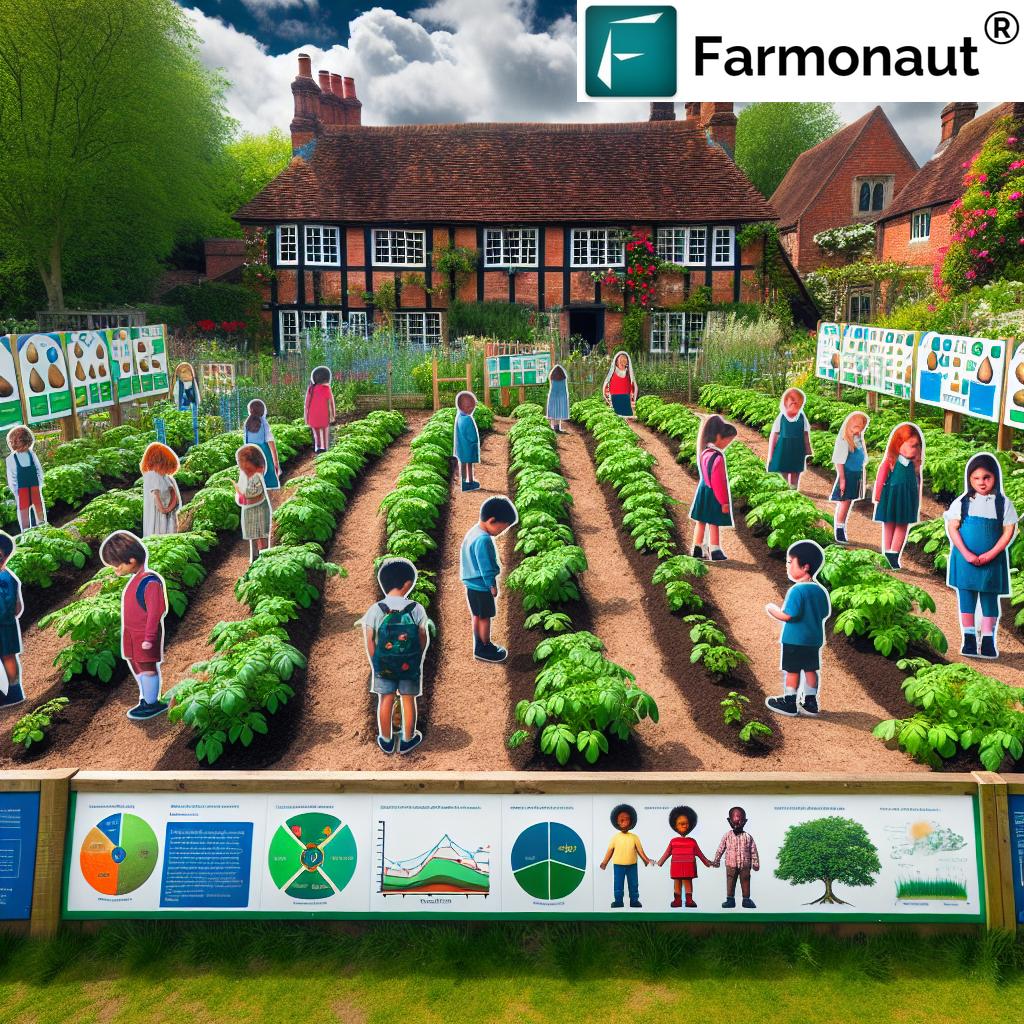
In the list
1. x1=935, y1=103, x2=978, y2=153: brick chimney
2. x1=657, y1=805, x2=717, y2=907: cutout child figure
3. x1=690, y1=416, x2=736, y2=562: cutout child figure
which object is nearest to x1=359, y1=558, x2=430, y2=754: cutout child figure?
x1=657, y1=805, x2=717, y2=907: cutout child figure

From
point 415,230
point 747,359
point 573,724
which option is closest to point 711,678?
point 573,724

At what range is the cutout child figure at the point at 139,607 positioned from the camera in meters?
7.85

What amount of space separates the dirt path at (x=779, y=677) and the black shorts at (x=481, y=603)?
8.20 feet

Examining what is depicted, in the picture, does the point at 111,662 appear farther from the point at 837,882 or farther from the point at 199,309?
the point at 199,309

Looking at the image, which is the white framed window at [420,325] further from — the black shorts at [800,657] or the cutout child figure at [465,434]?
the black shorts at [800,657]

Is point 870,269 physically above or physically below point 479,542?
above

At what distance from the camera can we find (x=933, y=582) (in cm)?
1159

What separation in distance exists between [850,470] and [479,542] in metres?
5.44

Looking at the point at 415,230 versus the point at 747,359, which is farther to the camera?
the point at 415,230

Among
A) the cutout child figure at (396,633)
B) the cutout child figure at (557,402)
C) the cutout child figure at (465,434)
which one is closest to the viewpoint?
the cutout child figure at (396,633)

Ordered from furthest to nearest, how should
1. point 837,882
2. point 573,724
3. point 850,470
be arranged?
point 850,470 < point 573,724 < point 837,882

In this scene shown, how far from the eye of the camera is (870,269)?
1341 inches

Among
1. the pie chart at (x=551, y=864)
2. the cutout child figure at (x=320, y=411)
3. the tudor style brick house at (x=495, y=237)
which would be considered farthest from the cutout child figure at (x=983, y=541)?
the tudor style brick house at (x=495, y=237)

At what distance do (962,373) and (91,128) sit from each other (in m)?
27.7
